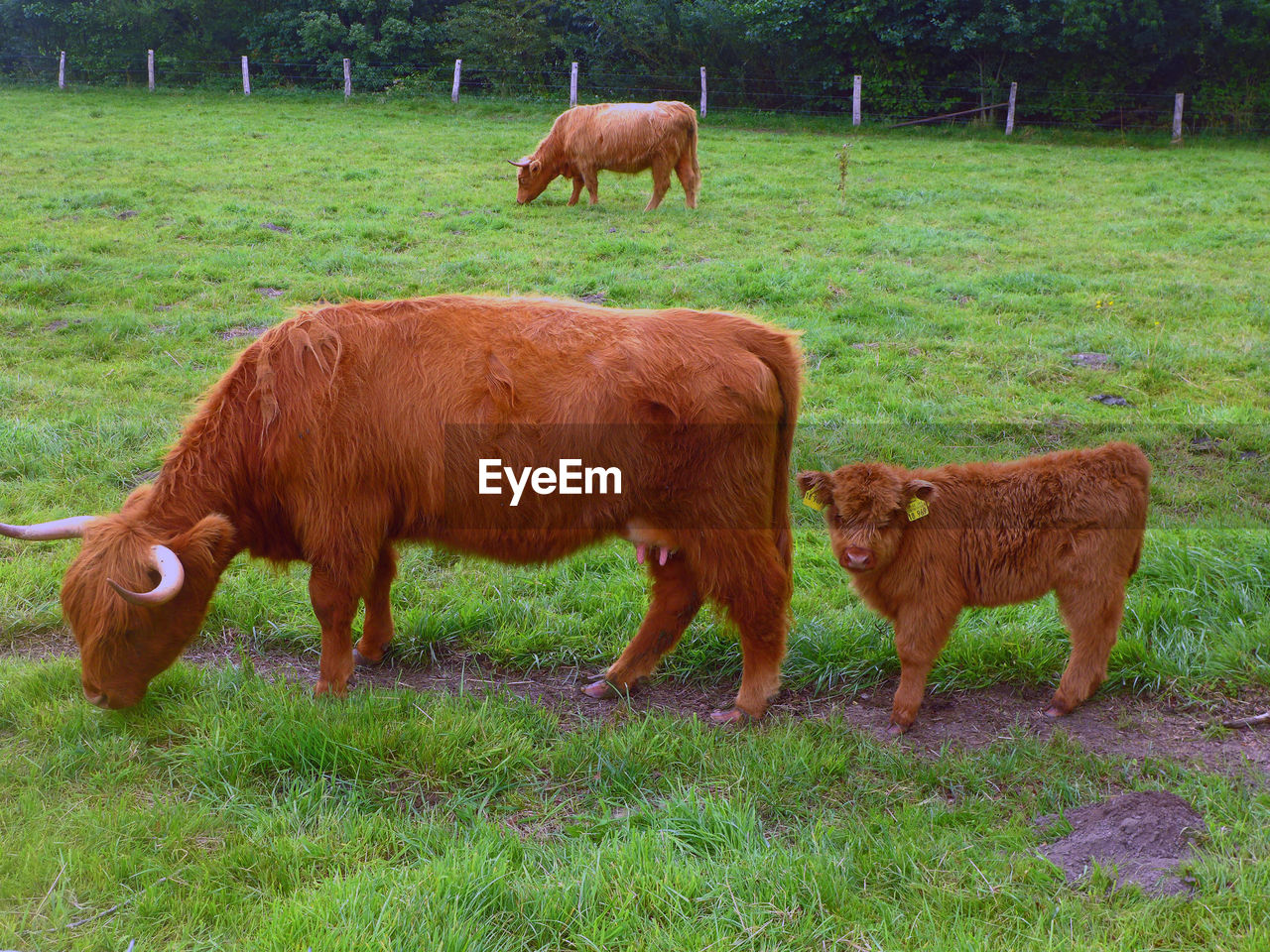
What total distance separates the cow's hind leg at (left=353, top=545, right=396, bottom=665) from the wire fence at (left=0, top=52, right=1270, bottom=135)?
24.2 metres

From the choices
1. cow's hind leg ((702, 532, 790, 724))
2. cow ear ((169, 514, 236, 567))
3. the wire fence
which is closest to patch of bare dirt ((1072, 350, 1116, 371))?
cow's hind leg ((702, 532, 790, 724))

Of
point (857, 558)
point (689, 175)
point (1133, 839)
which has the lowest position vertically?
point (1133, 839)

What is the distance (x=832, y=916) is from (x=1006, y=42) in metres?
27.8

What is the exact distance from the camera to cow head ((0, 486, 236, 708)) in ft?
12.4

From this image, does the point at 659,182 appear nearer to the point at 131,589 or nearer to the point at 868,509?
the point at 868,509

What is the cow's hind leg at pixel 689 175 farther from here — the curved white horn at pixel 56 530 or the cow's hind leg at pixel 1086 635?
the curved white horn at pixel 56 530

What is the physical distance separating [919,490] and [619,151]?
522 inches

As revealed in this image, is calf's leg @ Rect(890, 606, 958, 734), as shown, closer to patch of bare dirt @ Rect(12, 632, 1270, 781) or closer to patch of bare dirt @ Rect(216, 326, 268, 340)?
patch of bare dirt @ Rect(12, 632, 1270, 781)

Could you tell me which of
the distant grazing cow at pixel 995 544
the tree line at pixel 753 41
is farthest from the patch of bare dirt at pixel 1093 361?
the tree line at pixel 753 41

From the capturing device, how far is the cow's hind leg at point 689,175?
51.2ft

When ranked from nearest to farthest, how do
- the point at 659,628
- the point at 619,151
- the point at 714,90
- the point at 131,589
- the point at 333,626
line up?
the point at 131,589 < the point at 333,626 < the point at 659,628 < the point at 619,151 < the point at 714,90

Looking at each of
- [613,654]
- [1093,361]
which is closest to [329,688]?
[613,654]

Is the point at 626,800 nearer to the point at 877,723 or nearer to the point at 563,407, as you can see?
the point at 877,723

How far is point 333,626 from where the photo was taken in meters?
4.23
